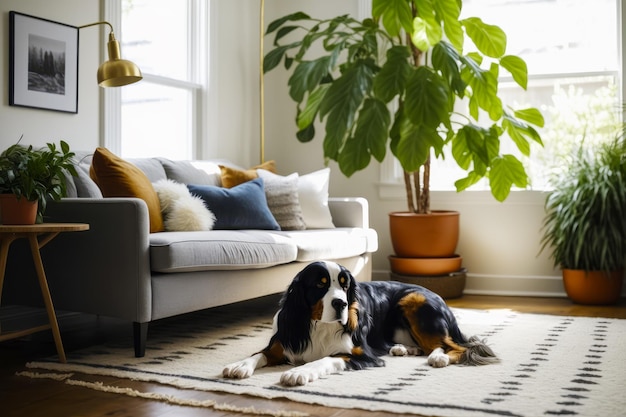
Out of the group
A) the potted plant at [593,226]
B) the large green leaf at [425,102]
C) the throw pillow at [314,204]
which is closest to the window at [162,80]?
the throw pillow at [314,204]

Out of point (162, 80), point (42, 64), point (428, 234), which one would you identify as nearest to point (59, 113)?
point (42, 64)

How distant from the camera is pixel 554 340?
332 cm

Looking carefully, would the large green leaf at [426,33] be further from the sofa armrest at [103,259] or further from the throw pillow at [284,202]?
the sofa armrest at [103,259]

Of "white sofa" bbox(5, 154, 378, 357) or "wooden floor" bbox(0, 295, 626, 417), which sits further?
"white sofa" bbox(5, 154, 378, 357)

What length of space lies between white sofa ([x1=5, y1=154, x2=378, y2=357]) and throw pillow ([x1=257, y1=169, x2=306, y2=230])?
0.64 meters

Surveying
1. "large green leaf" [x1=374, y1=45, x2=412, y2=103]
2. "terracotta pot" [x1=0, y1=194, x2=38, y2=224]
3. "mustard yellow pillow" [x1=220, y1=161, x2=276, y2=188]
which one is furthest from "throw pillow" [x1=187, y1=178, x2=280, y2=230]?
"terracotta pot" [x1=0, y1=194, x2=38, y2=224]

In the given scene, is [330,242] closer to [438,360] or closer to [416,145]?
[416,145]

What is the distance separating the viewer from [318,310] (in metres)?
2.55

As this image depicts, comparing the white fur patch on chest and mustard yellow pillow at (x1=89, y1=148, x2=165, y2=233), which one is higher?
mustard yellow pillow at (x1=89, y1=148, x2=165, y2=233)

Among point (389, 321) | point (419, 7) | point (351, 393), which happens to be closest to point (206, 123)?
point (419, 7)

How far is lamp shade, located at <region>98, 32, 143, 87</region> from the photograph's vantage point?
334 cm

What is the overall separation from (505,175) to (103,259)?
8.52ft

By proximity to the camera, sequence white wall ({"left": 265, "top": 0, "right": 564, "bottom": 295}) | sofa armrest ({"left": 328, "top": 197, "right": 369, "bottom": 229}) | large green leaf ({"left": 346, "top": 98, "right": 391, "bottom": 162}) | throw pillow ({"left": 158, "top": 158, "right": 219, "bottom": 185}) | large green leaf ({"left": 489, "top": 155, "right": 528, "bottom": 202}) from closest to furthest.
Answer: throw pillow ({"left": 158, "top": 158, "right": 219, "bottom": 185})
large green leaf ({"left": 346, "top": 98, "right": 391, "bottom": 162})
large green leaf ({"left": 489, "top": 155, "right": 528, "bottom": 202})
sofa armrest ({"left": 328, "top": 197, "right": 369, "bottom": 229})
white wall ({"left": 265, "top": 0, "right": 564, "bottom": 295})

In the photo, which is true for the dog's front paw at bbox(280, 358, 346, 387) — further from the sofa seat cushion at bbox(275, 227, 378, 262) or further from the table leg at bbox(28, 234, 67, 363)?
the sofa seat cushion at bbox(275, 227, 378, 262)
